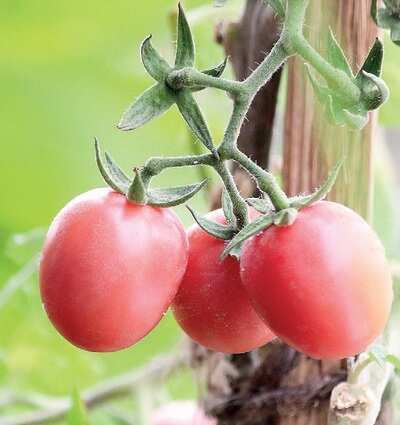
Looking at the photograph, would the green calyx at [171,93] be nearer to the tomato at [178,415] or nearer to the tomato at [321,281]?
the tomato at [321,281]

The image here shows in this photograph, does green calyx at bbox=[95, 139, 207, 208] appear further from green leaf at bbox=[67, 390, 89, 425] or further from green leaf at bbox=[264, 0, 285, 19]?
green leaf at bbox=[67, 390, 89, 425]

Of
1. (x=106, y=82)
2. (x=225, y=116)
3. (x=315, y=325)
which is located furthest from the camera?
(x=106, y=82)

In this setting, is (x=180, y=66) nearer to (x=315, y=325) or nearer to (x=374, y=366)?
(x=315, y=325)

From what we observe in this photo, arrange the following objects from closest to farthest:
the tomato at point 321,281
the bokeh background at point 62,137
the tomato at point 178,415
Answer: the tomato at point 321,281
the tomato at point 178,415
the bokeh background at point 62,137

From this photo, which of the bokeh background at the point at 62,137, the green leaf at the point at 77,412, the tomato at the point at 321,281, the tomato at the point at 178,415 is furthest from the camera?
the bokeh background at the point at 62,137

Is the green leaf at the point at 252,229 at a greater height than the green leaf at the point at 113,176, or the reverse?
the green leaf at the point at 113,176

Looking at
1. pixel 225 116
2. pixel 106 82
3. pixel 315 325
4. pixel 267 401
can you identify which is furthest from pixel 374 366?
pixel 106 82

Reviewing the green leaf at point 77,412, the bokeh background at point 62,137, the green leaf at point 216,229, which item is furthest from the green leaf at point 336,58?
the bokeh background at point 62,137
